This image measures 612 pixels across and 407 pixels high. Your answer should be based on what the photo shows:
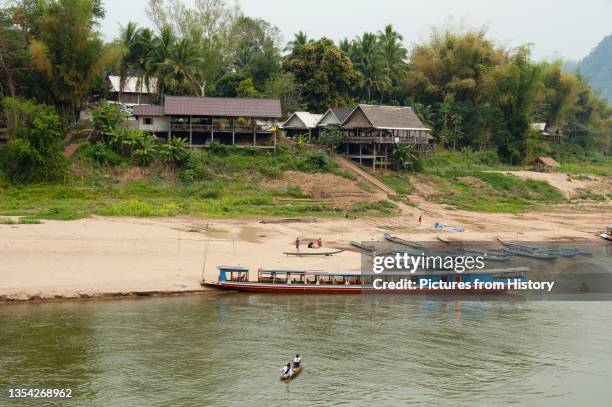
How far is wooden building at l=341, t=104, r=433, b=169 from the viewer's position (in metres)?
73.1

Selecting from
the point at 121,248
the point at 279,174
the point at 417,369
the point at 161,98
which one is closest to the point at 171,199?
the point at 279,174

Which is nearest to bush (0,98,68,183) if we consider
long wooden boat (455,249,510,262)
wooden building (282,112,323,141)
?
wooden building (282,112,323,141)

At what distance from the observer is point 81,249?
42469 millimetres

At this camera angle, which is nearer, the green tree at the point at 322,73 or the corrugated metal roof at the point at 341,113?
the corrugated metal roof at the point at 341,113

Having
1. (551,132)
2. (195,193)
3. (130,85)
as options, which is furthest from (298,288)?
(551,132)

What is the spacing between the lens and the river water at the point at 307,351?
2709 centimetres

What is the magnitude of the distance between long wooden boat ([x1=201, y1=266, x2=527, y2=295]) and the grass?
1651 cm

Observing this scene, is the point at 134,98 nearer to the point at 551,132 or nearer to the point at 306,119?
the point at 306,119

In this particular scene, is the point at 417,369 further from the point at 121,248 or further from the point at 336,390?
the point at 121,248

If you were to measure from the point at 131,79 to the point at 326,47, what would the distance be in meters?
24.4

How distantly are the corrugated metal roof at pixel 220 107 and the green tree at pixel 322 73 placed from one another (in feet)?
51.4

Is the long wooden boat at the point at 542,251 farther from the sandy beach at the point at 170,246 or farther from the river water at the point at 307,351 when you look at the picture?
the river water at the point at 307,351

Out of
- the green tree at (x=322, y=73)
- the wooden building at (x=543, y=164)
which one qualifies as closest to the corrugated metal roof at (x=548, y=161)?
the wooden building at (x=543, y=164)

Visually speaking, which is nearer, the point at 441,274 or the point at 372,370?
the point at 372,370
